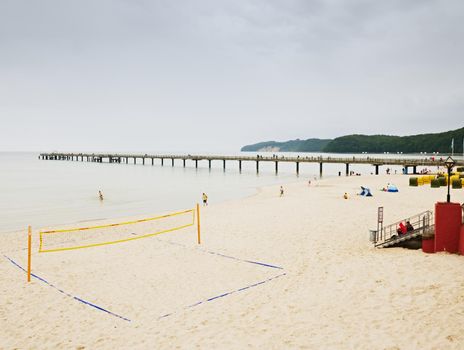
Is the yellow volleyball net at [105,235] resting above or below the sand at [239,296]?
below

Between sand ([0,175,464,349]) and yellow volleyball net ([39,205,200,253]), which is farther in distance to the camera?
yellow volleyball net ([39,205,200,253])

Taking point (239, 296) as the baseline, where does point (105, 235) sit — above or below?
below

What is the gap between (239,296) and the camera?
30.6 ft

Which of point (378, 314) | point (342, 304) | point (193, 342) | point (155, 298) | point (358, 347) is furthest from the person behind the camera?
point (155, 298)

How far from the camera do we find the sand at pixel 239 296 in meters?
6.95

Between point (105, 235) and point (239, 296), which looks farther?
point (105, 235)

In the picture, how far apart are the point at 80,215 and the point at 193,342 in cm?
2415

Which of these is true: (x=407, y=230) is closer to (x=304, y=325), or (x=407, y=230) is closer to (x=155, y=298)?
(x=304, y=325)

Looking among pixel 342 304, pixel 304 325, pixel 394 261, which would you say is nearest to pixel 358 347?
pixel 304 325

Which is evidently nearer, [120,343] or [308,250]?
[120,343]

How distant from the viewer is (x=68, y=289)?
10.3m

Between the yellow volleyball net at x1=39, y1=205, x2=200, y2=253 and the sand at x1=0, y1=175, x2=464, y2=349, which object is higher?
the sand at x1=0, y1=175, x2=464, y2=349

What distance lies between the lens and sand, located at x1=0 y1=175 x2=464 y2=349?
6.95m

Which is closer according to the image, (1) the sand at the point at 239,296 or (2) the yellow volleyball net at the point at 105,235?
(1) the sand at the point at 239,296
